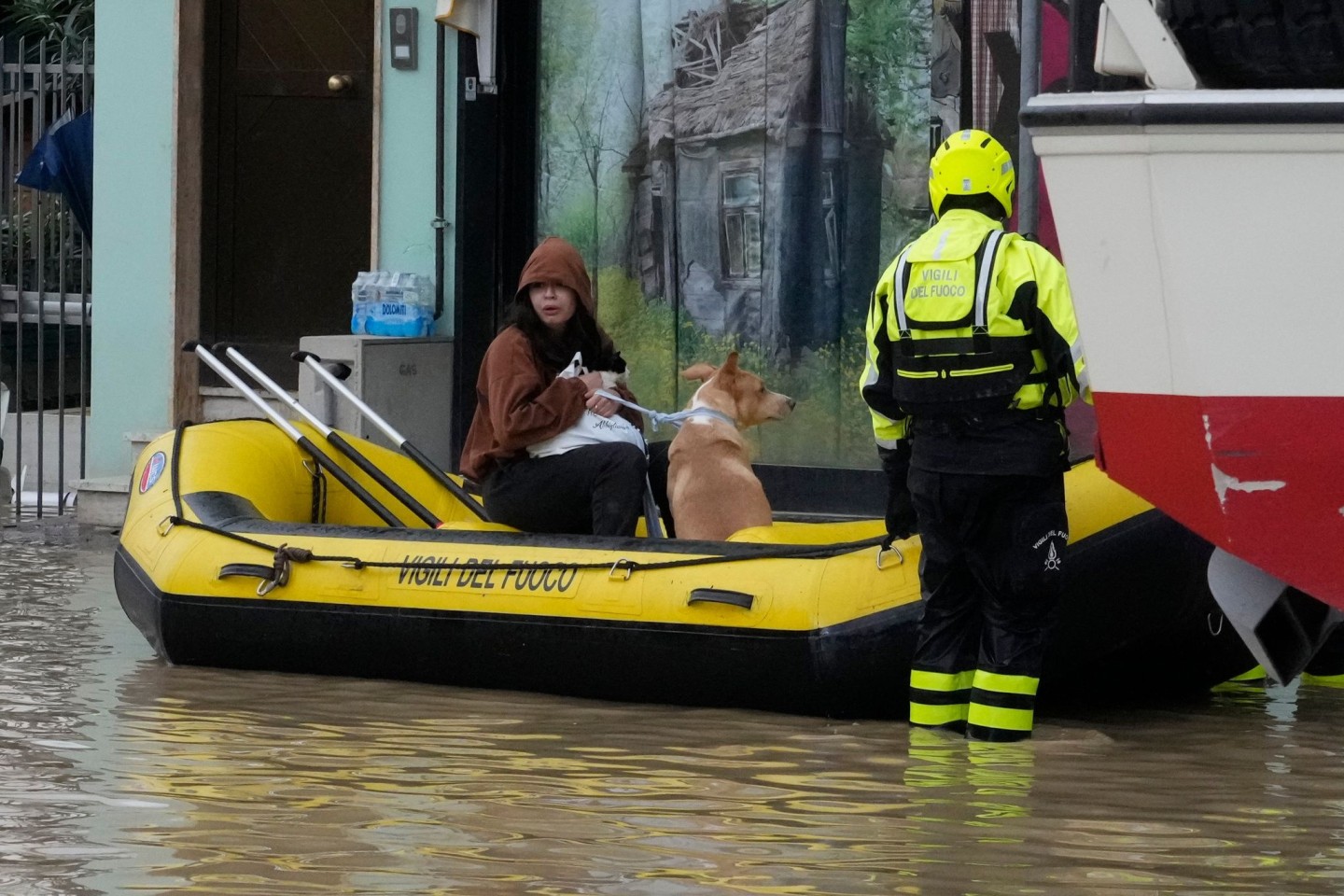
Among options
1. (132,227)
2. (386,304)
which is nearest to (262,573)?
(386,304)

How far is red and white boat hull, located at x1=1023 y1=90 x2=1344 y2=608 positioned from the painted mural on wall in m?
5.46

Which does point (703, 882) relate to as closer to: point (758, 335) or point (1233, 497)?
point (1233, 497)

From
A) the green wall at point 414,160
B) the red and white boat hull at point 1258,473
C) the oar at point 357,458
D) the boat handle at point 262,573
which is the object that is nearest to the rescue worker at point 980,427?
the red and white boat hull at point 1258,473

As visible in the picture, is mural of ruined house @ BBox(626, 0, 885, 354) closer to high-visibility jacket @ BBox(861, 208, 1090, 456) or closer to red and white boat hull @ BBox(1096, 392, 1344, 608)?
high-visibility jacket @ BBox(861, 208, 1090, 456)

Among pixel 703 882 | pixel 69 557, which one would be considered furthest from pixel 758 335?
pixel 703 882

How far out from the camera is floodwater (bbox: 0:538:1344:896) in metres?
4.10

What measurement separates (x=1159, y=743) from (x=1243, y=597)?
1767mm

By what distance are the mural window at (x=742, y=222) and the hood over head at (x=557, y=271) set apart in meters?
2.55

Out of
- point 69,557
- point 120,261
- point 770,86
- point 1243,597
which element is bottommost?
point 69,557

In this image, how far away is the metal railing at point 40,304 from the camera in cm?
1065

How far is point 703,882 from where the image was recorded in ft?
13.2

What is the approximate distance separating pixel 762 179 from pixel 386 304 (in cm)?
183

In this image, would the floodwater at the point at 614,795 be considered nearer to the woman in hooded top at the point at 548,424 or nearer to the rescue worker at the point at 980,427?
the rescue worker at the point at 980,427

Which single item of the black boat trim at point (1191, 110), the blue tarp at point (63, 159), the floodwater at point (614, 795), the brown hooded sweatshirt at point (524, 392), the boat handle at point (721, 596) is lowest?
the floodwater at point (614, 795)
